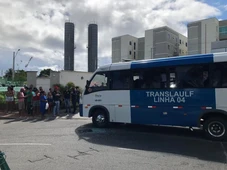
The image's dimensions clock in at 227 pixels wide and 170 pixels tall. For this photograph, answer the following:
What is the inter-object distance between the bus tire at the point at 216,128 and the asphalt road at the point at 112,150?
33 cm

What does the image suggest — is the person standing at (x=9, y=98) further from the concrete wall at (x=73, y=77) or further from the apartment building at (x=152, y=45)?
the apartment building at (x=152, y=45)

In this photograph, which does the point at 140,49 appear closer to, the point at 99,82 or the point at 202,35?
the point at 202,35

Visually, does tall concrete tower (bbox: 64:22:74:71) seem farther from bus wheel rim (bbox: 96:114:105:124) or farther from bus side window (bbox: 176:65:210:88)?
bus side window (bbox: 176:65:210:88)

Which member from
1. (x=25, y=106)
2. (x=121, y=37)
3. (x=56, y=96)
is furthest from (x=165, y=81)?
(x=121, y=37)

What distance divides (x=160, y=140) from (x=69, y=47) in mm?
73690

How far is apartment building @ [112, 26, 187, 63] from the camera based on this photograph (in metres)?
85.1

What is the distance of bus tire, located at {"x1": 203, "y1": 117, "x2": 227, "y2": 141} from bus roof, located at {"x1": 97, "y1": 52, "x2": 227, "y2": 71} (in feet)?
6.67

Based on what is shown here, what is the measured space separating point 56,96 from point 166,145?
362 inches

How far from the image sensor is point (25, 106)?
50.4 ft

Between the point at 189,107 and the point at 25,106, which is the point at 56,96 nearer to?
the point at 25,106

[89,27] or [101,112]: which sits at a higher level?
[89,27]

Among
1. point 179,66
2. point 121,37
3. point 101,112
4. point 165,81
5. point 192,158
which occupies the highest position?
point 121,37

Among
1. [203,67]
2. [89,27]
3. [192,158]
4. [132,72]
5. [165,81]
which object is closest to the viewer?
[192,158]

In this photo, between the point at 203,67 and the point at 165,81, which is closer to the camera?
the point at 203,67
